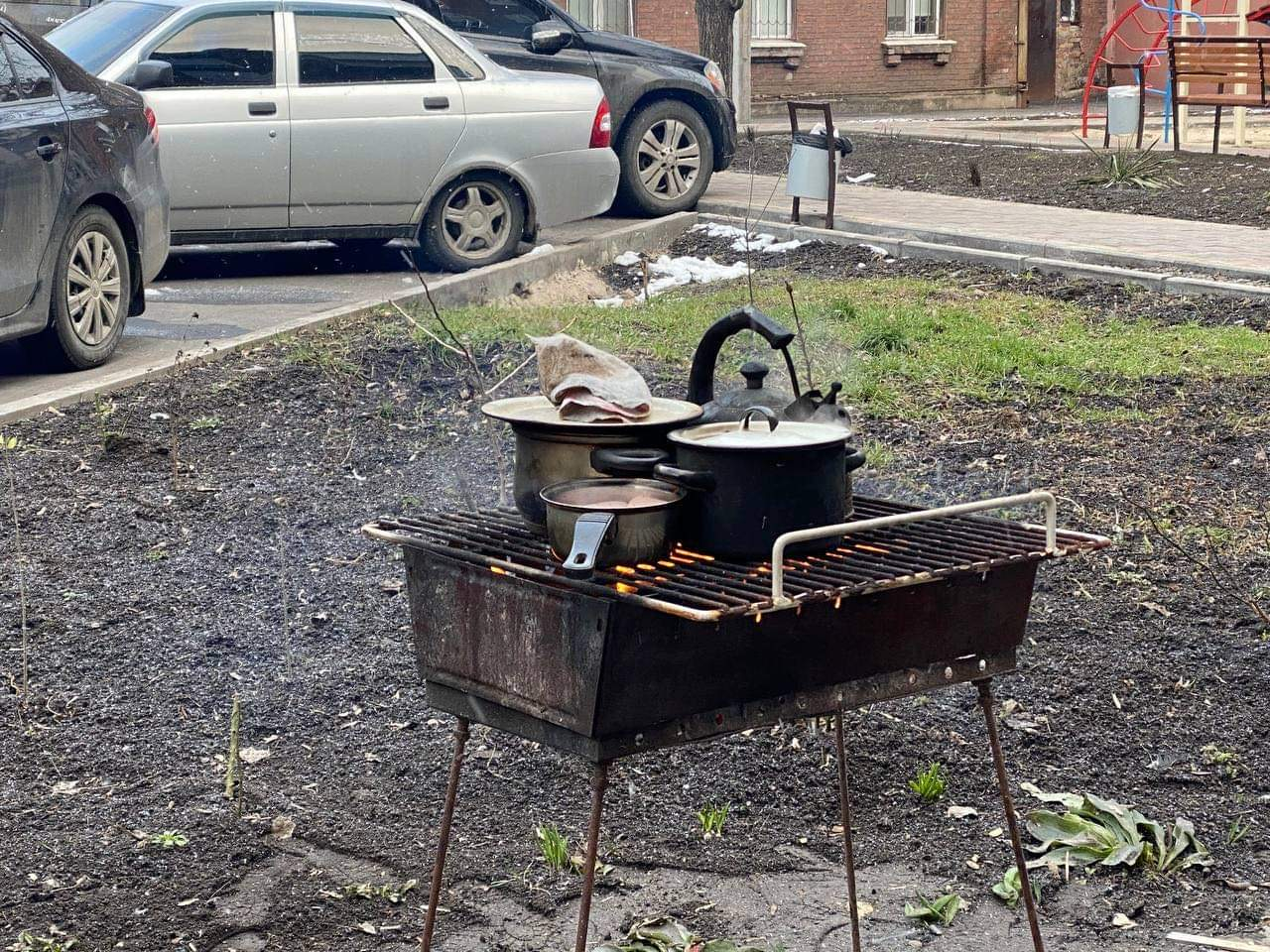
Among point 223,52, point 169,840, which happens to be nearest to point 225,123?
point 223,52

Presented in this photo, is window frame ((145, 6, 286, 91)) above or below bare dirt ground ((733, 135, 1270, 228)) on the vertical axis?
above

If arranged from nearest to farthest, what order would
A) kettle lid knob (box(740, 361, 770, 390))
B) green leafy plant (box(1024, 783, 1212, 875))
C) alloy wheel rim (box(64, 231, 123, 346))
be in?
kettle lid knob (box(740, 361, 770, 390))
green leafy plant (box(1024, 783, 1212, 875))
alloy wheel rim (box(64, 231, 123, 346))

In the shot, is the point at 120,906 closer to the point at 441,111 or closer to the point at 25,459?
the point at 25,459

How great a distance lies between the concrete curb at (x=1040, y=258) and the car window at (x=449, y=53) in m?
2.38

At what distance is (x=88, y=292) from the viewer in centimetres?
834

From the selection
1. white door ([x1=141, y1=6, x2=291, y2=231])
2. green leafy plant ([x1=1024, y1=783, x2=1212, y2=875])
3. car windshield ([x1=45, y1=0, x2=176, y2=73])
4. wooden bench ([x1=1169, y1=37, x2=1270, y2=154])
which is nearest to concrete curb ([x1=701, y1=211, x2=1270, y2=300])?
white door ([x1=141, y1=6, x2=291, y2=231])

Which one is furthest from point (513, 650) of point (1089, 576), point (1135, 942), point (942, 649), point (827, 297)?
point (827, 297)

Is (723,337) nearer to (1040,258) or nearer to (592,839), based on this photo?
(592,839)

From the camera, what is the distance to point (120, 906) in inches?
139

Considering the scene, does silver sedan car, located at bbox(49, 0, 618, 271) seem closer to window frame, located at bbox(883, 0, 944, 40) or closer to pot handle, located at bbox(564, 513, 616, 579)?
pot handle, located at bbox(564, 513, 616, 579)

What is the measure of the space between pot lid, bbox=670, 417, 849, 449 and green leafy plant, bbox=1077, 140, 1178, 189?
1227cm

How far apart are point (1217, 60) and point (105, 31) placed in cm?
1039

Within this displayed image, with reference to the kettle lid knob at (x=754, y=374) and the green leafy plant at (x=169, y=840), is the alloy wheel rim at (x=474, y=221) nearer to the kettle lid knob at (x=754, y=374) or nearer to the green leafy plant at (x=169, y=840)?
the green leafy plant at (x=169, y=840)

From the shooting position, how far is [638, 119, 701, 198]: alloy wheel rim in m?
13.3
